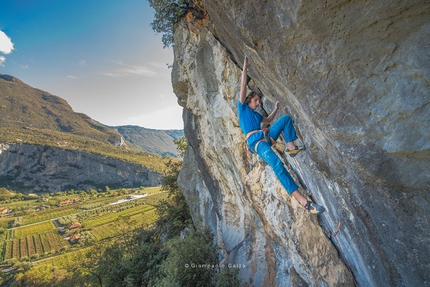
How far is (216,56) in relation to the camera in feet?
26.5

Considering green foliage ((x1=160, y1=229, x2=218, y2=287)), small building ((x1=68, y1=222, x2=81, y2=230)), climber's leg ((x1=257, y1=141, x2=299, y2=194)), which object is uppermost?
climber's leg ((x1=257, y1=141, x2=299, y2=194))

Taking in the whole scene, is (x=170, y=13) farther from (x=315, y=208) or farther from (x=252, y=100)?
(x=315, y=208)

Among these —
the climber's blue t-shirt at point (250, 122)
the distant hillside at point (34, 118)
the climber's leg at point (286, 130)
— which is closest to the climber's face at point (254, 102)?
the climber's blue t-shirt at point (250, 122)

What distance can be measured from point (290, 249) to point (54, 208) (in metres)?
130

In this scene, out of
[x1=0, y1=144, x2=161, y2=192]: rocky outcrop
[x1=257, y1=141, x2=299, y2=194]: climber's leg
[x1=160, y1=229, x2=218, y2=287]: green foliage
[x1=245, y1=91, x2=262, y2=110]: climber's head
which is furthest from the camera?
[x1=0, y1=144, x2=161, y2=192]: rocky outcrop

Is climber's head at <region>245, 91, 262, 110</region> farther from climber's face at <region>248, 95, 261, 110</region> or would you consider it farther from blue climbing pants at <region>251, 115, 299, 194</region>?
blue climbing pants at <region>251, 115, 299, 194</region>

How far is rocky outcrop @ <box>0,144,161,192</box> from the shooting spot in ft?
406

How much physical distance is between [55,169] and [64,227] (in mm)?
65177

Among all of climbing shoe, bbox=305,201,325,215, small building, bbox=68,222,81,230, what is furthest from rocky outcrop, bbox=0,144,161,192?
climbing shoe, bbox=305,201,325,215

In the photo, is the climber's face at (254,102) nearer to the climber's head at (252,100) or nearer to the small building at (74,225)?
the climber's head at (252,100)

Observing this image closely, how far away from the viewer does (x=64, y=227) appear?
81.1m

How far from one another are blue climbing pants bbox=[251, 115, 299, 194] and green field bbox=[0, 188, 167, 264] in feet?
159

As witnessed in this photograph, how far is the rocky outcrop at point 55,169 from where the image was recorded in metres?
124

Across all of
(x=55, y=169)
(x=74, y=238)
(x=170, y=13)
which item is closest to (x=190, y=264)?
(x=170, y=13)
